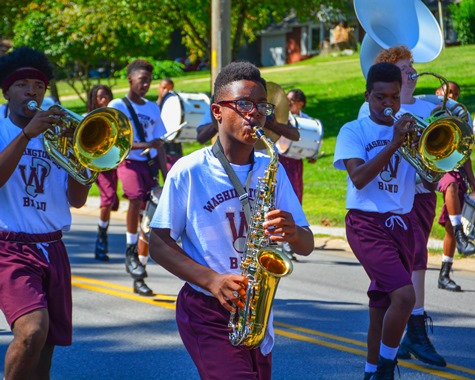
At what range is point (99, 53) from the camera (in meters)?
26.6

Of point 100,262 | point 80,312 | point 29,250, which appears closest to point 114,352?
point 80,312

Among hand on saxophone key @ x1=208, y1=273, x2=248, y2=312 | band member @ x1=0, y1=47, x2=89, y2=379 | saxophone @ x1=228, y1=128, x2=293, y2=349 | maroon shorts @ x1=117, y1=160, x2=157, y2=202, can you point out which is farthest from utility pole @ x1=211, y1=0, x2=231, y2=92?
hand on saxophone key @ x1=208, y1=273, x2=248, y2=312

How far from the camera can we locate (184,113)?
1226 cm

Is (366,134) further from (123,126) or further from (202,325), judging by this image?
(202,325)

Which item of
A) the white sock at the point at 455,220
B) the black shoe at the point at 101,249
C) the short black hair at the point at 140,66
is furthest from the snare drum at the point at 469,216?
the black shoe at the point at 101,249

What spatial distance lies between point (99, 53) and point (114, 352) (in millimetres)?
20152

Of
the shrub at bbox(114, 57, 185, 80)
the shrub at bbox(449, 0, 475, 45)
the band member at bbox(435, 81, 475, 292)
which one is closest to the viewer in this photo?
the band member at bbox(435, 81, 475, 292)

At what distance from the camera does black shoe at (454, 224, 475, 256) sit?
9211 mm

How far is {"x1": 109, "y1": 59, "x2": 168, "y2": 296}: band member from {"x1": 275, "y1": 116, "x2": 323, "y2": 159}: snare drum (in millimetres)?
1801

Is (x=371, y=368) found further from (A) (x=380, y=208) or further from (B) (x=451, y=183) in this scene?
(B) (x=451, y=183)

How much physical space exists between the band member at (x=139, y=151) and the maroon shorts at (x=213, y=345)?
537 cm

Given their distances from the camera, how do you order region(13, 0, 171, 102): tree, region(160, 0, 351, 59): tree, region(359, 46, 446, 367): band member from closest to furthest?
1. region(359, 46, 446, 367): band member
2. region(160, 0, 351, 59): tree
3. region(13, 0, 171, 102): tree

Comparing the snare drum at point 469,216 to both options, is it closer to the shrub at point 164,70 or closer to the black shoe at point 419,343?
the black shoe at point 419,343

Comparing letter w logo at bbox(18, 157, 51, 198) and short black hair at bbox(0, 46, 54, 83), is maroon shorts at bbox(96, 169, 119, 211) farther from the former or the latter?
letter w logo at bbox(18, 157, 51, 198)
